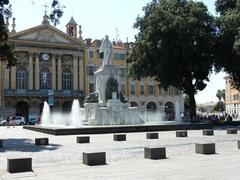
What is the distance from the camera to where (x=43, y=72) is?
6612 cm

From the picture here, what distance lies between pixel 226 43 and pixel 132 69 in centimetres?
1014

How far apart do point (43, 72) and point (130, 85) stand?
1665 cm

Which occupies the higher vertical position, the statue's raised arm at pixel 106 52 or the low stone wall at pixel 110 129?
the statue's raised arm at pixel 106 52

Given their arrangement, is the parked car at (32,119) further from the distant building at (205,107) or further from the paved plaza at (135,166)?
the distant building at (205,107)

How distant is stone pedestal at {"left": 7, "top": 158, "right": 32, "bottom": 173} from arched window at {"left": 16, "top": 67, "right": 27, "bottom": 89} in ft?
178

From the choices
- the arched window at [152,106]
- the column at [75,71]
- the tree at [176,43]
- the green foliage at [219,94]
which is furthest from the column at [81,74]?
the green foliage at [219,94]

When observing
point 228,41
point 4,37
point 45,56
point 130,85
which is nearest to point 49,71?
point 45,56

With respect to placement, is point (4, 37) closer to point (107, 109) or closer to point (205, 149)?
point (107, 109)

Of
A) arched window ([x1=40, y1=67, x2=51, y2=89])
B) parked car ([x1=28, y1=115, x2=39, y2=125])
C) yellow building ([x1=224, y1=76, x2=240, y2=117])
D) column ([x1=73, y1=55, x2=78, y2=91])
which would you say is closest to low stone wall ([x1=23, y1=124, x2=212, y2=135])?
parked car ([x1=28, y1=115, x2=39, y2=125])

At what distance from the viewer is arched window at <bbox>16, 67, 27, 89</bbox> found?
63719 mm

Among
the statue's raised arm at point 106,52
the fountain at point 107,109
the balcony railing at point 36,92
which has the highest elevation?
the statue's raised arm at point 106,52

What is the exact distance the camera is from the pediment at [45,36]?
6378cm

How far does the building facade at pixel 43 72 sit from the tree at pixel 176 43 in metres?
26.7

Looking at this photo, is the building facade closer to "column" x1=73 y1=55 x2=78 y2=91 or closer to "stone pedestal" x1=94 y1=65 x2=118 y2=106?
"column" x1=73 y1=55 x2=78 y2=91
